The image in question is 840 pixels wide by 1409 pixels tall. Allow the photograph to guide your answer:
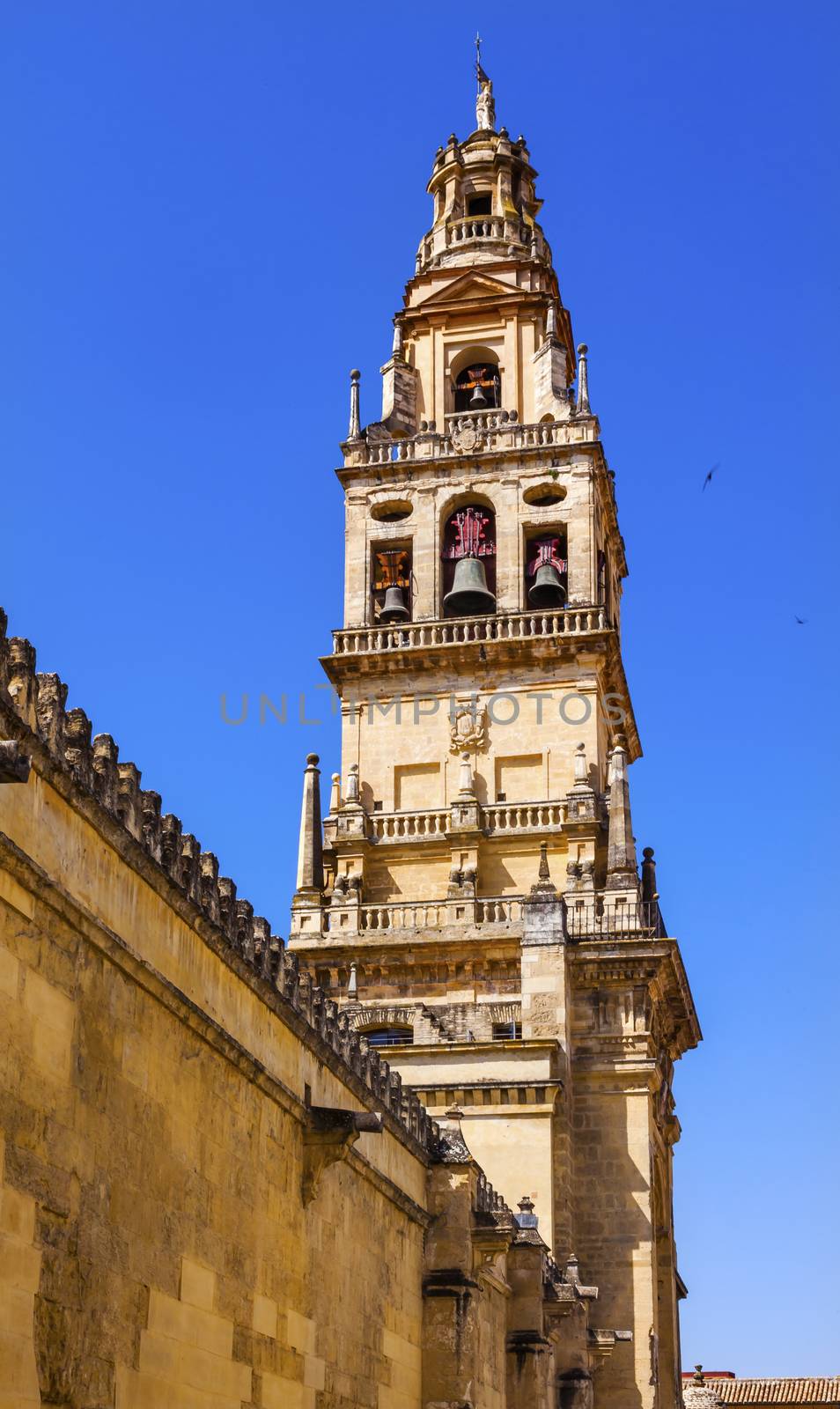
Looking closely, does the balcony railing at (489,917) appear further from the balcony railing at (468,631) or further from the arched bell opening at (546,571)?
the arched bell opening at (546,571)

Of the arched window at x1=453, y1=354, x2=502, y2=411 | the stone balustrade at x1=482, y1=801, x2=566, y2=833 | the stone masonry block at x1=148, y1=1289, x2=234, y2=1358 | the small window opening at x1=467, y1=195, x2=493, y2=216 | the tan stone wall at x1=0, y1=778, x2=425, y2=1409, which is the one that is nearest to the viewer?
the tan stone wall at x1=0, y1=778, x2=425, y2=1409

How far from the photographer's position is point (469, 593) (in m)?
35.9

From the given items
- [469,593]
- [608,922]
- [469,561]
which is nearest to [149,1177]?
[608,922]

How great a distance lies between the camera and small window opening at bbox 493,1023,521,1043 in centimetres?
3027

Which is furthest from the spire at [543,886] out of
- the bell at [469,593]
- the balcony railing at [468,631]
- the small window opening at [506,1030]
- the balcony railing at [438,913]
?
the bell at [469,593]

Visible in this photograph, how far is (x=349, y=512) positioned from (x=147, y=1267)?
1048 inches

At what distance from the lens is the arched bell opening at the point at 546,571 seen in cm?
3581

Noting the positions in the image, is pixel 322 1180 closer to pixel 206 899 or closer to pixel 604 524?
pixel 206 899

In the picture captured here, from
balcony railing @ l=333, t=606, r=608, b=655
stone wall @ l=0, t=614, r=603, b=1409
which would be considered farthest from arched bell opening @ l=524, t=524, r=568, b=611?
stone wall @ l=0, t=614, r=603, b=1409

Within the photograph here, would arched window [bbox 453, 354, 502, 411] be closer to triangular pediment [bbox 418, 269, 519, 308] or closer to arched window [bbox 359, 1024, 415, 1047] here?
triangular pediment [bbox 418, 269, 519, 308]

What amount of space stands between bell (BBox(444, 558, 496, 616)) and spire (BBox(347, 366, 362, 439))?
4127mm

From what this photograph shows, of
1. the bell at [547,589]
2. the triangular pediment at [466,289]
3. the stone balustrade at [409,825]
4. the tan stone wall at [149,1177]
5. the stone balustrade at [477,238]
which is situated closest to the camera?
the tan stone wall at [149,1177]

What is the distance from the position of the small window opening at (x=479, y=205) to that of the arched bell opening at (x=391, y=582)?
9838 millimetres

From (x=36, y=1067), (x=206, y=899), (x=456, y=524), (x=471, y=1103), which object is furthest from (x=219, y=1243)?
(x=456, y=524)
